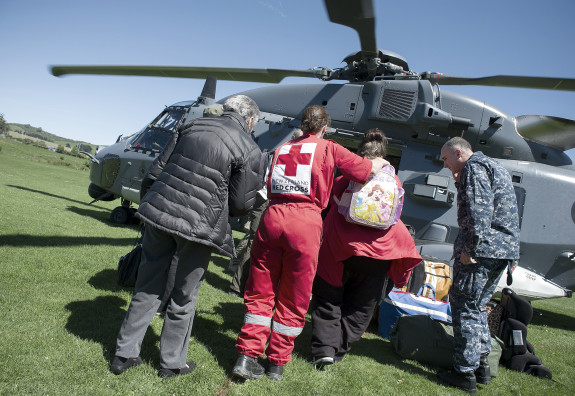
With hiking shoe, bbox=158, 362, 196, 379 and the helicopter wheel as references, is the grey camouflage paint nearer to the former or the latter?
hiking shoe, bbox=158, 362, 196, 379

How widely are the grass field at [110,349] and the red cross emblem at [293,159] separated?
151 cm

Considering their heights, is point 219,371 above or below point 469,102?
below

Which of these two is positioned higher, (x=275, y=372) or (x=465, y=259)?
(x=465, y=259)

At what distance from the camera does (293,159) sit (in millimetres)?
2920

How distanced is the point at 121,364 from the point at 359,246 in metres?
1.92

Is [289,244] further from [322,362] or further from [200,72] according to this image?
[200,72]

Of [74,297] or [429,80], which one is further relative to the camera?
[429,80]

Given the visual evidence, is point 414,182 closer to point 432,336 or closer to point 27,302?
point 432,336

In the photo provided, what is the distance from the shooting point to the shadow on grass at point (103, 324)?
2793mm

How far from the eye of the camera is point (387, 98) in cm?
601

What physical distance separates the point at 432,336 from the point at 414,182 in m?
2.83

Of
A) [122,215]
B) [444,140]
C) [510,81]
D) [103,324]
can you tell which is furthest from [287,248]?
[122,215]

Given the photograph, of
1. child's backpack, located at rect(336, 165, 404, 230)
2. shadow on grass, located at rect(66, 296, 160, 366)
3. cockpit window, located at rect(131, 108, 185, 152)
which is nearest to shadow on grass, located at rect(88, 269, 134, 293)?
shadow on grass, located at rect(66, 296, 160, 366)

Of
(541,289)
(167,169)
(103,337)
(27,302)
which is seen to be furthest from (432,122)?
(27,302)
